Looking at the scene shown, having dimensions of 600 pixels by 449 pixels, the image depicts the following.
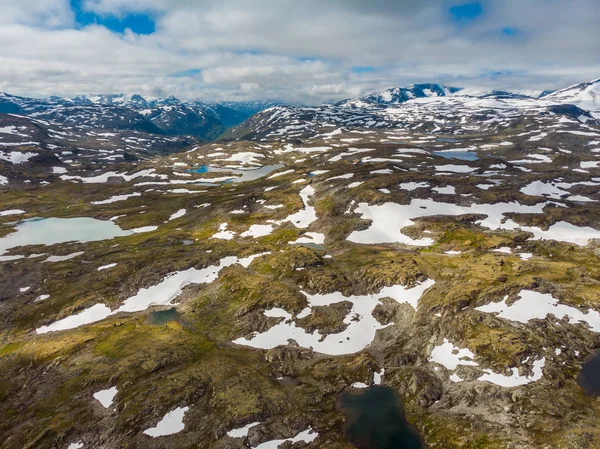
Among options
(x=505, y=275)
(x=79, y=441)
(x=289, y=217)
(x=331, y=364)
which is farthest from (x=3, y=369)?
(x=505, y=275)

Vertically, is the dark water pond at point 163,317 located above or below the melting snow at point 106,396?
below

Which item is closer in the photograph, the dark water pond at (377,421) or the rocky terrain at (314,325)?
the dark water pond at (377,421)

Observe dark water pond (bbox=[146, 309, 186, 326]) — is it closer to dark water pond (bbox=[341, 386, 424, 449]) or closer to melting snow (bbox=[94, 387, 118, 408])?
melting snow (bbox=[94, 387, 118, 408])

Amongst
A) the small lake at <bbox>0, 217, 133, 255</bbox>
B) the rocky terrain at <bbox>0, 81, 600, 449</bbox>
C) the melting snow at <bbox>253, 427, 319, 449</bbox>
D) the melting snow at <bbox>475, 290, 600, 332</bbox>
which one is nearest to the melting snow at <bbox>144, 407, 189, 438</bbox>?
the rocky terrain at <bbox>0, 81, 600, 449</bbox>

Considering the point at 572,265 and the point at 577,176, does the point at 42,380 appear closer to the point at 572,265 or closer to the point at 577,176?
the point at 572,265

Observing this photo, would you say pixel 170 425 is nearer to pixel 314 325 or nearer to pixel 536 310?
pixel 314 325

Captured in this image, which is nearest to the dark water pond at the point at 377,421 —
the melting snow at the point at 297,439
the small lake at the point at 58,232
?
the melting snow at the point at 297,439

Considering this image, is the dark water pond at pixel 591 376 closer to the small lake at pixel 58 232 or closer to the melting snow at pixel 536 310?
the melting snow at pixel 536 310

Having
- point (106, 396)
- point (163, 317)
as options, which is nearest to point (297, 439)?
point (106, 396)
